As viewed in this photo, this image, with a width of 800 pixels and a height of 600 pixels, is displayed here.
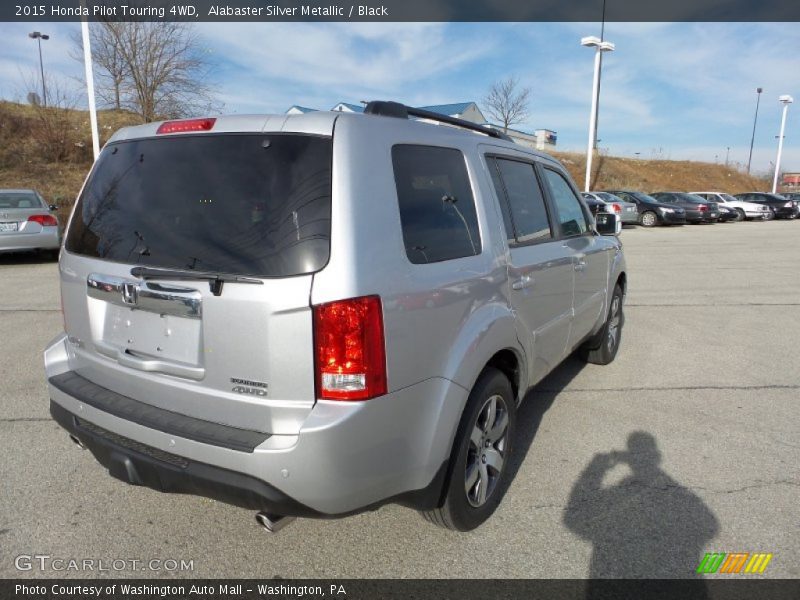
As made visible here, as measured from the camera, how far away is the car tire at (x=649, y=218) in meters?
25.3

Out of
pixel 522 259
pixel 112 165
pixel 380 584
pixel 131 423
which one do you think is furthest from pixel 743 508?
pixel 112 165

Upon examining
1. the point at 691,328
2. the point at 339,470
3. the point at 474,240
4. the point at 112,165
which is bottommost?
the point at 691,328

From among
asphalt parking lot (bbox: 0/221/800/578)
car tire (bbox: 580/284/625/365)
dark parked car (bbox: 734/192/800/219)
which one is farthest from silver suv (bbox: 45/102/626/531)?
dark parked car (bbox: 734/192/800/219)

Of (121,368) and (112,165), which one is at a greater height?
(112,165)

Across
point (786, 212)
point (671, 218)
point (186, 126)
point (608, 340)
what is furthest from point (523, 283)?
point (786, 212)

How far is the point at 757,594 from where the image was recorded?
7.64ft

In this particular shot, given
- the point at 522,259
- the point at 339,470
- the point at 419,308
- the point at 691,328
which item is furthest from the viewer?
the point at 691,328

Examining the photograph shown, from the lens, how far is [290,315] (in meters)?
1.91

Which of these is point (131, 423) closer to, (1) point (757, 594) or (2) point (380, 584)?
(2) point (380, 584)

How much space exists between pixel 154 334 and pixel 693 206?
94.0 ft

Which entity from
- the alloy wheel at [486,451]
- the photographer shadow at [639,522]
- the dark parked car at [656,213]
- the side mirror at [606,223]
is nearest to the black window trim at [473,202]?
the alloy wheel at [486,451]

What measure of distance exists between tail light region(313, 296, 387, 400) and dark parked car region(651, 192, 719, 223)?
2729 cm

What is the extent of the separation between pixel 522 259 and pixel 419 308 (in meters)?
1.10

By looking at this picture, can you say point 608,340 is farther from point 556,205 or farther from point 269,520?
point 269,520
